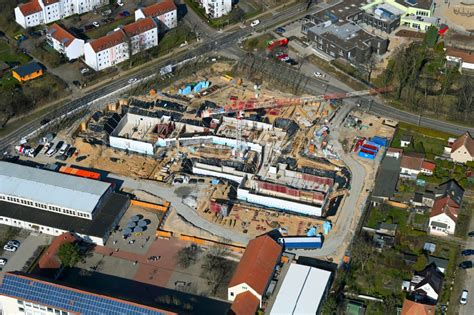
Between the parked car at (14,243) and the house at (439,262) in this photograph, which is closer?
the house at (439,262)

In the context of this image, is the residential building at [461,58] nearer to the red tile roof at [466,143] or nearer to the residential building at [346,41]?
the residential building at [346,41]

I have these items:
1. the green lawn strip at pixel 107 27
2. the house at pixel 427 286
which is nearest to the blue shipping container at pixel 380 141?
the house at pixel 427 286

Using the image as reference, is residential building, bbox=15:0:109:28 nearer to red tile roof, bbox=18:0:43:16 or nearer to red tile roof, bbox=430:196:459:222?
red tile roof, bbox=18:0:43:16

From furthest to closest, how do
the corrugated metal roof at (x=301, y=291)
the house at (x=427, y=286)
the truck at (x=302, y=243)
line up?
A: the truck at (x=302, y=243), the house at (x=427, y=286), the corrugated metal roof at (x=301, y=291)

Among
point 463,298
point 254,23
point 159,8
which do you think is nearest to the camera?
point 463,298

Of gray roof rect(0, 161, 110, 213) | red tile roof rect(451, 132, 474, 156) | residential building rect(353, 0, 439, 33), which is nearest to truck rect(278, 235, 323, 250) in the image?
gray roof rect(0, 161, 110, 213)

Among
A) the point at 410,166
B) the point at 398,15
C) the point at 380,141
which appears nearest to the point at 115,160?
the point at 380,141

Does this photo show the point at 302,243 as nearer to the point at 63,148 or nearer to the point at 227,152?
the point at 227,152
